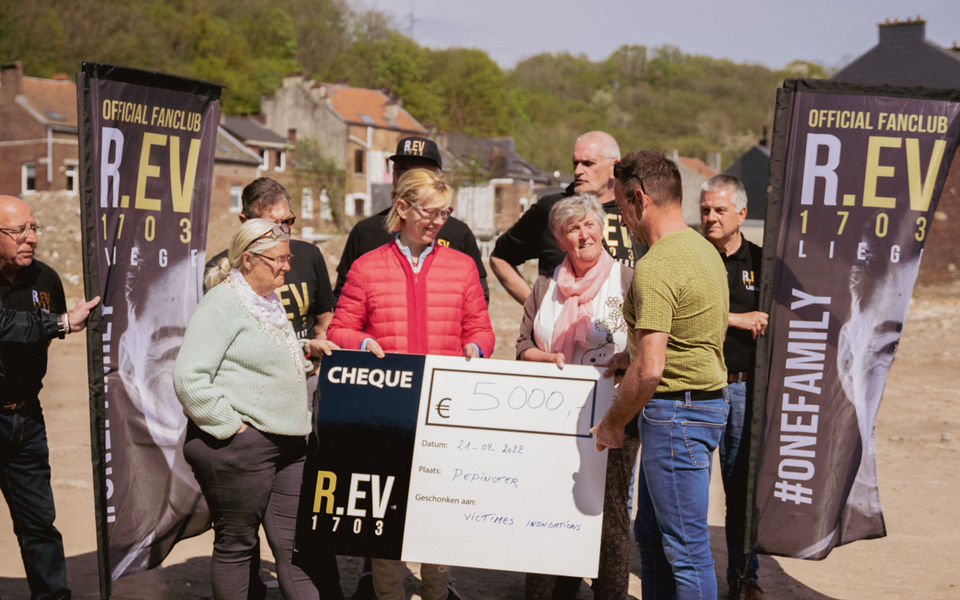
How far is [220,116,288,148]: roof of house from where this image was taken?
57438 mm

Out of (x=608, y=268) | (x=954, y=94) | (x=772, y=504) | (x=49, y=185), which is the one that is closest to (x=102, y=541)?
(x=608, y=268)

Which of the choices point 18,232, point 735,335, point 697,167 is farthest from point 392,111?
point 18,232

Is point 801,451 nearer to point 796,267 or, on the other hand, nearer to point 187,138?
point 796,267

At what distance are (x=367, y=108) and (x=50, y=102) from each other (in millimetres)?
24930

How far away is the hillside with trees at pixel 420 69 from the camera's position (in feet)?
205

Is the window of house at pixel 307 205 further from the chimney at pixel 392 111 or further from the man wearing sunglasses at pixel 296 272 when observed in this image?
the man wearing sunglasses at pixel 296 272

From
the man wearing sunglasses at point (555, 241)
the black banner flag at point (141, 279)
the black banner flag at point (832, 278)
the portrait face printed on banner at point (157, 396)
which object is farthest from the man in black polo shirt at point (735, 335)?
the portrait face printed on banner at point (157, 396)

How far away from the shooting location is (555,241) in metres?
5.61

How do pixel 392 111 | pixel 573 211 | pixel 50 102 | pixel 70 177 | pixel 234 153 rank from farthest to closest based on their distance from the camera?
pixel 392 111
pixel 234 153
pixel 50 102
pixel 70 177
pixel 573 211

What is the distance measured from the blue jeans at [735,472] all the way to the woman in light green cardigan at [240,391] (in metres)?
2.70

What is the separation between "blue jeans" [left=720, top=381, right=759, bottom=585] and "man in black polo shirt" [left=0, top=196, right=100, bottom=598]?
387 centimetres

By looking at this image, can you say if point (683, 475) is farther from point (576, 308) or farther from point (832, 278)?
point (832, 278)

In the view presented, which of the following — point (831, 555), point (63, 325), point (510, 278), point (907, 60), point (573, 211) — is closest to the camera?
point (63, 325)

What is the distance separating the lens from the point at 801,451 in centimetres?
489
